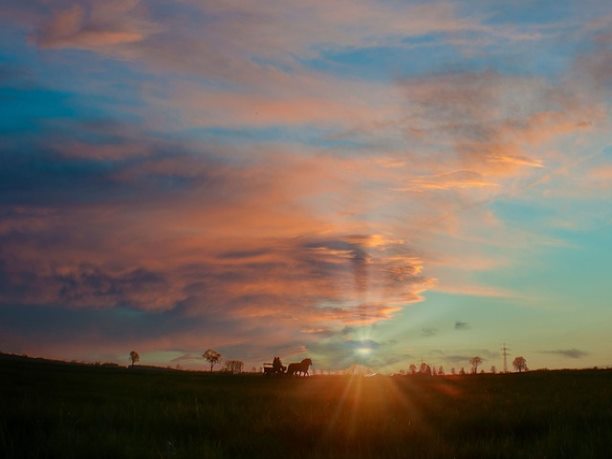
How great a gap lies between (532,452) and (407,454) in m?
2.50

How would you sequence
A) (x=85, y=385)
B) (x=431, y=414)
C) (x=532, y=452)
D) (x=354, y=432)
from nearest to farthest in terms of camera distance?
(x=532, y=452) < (x=354, y=432) < (x=431, y=414) < (x=85, y=385)

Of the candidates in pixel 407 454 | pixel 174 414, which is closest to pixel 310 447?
pixel 407 454

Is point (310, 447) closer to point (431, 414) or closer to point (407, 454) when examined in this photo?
point (407, 454)

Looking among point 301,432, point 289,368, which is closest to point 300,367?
point 289,368

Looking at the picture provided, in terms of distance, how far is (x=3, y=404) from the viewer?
52.2 feet

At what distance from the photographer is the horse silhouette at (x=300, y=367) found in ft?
236

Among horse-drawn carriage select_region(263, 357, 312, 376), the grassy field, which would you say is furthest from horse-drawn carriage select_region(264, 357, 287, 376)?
the grassy field

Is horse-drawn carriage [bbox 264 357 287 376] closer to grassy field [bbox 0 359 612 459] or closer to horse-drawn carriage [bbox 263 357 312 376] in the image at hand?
horse-drawn carriage [bbox 263 357 312 376]

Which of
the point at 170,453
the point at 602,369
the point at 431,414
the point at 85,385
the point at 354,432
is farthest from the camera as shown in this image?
the point at 602,369

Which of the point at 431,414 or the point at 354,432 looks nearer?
the point at 354,432

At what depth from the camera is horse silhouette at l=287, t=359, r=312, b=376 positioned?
236ft

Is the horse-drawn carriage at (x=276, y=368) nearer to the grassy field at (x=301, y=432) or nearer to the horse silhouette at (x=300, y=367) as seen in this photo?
the horse silhouette at (x=300, y=367)

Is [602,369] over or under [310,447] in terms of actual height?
over

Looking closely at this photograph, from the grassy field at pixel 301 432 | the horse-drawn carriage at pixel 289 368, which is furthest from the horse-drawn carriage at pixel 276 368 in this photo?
the grassy field at pixel 301 432
